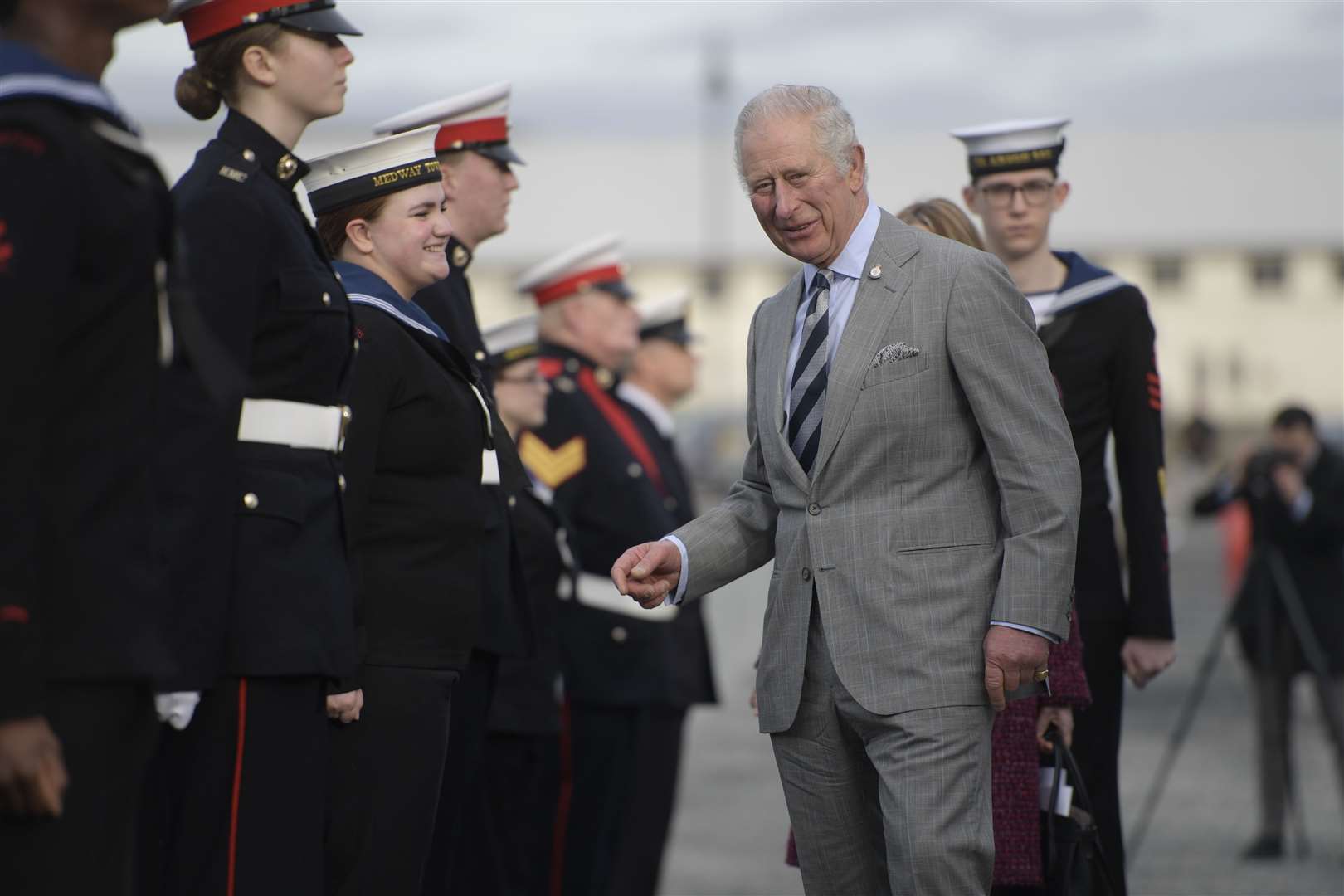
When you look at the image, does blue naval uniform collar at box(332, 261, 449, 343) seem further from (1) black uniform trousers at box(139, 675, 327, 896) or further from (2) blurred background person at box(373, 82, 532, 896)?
(1) black uniform trousers at box(139, 675, 327, 896)

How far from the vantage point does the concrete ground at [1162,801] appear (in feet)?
23.4

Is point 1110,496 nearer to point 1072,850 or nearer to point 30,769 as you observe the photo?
point 1072,850

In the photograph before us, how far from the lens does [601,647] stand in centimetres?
622

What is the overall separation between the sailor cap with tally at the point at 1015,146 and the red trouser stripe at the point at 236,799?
2679 millimetres

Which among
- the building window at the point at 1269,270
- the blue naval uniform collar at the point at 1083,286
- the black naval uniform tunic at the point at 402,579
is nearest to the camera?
the black naval uniform tunic at the point at 402,579

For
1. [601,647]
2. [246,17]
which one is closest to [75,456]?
[246,17]

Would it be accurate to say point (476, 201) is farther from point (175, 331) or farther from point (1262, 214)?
point (1262, 214)

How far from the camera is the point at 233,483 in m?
3.21

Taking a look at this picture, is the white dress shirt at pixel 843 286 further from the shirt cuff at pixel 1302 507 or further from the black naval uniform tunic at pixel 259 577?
the shirt cuff at pixel 1302 507

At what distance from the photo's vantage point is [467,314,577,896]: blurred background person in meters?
5.11

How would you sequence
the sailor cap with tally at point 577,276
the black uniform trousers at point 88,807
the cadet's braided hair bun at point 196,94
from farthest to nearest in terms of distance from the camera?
the sailor cap with tally at point 577,276 → the cadet's braided hair bun at point 196,94 → the black uniform trousers at point 88,807

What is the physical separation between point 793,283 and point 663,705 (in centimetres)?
254

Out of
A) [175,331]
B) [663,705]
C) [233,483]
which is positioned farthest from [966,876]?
[663,705]

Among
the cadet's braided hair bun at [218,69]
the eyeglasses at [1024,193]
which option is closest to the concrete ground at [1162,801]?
the eyeglasses at [1024,193]
